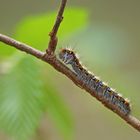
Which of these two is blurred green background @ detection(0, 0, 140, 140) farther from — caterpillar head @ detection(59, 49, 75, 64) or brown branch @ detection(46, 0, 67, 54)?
brown branch @ detection(46, 0, 67, 54)

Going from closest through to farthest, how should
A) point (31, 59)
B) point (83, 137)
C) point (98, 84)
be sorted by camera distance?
point (98, 84), point (31, 59), point (83, 137)

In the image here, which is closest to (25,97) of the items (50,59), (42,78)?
(42,78)

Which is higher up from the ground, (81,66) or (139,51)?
(139,51)

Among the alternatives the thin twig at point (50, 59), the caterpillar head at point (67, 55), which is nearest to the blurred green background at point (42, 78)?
the caterpillar head at point (67, 55)

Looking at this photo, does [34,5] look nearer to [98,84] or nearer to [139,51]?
[139,51]

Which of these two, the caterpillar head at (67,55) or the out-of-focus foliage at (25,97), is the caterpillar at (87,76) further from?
the out-of-focus foliage at (25,97)

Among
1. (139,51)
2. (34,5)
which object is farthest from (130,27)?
(34,5)

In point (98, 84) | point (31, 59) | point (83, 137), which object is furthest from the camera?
point (83, 137)
